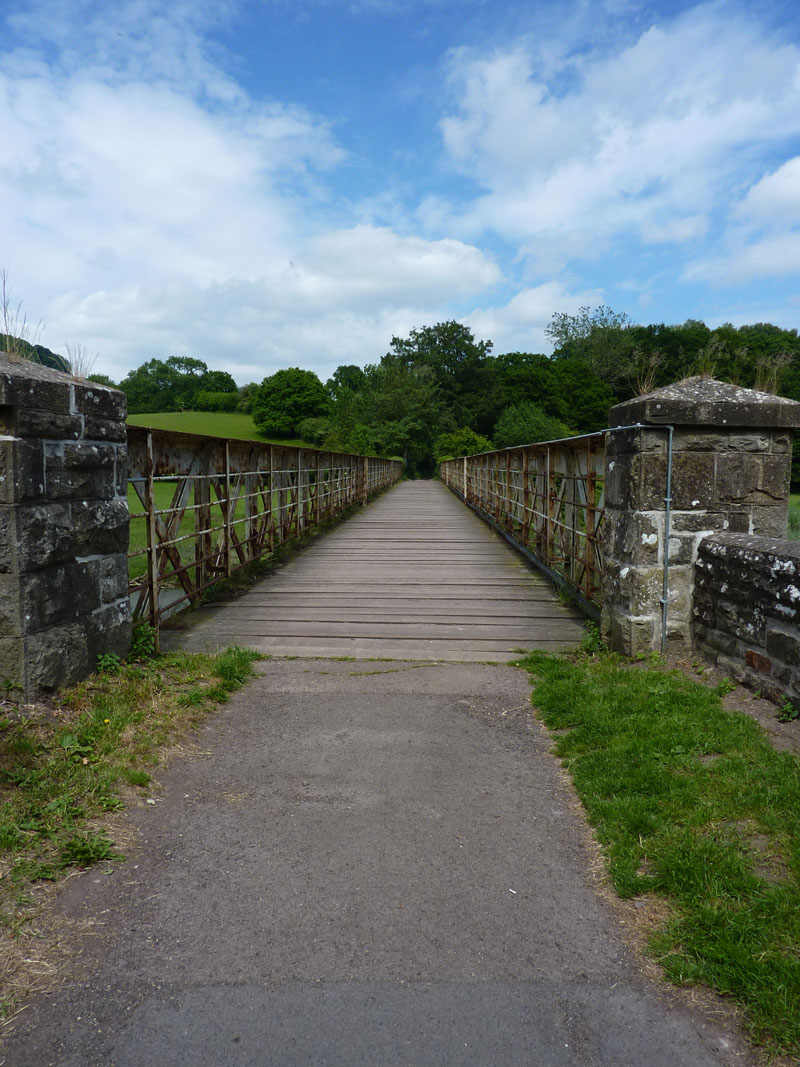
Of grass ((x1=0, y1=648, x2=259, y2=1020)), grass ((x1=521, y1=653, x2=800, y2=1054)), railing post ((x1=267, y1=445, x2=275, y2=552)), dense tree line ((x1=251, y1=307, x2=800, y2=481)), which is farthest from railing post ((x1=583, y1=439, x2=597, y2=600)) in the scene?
dense tree line ((x1=251, y1=307, x2=800, y2=481))

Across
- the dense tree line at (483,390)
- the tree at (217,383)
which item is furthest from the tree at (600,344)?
the tree at (217,383)

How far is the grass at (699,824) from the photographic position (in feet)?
5.80

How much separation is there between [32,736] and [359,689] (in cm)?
177

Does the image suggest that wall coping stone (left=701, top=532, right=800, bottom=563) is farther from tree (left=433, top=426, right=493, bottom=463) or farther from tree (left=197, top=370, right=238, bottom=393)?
tree (left=197, top=370, right=238, bottom=393)

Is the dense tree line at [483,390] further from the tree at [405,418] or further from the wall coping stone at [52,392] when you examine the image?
the wall coping stone at [52,392]

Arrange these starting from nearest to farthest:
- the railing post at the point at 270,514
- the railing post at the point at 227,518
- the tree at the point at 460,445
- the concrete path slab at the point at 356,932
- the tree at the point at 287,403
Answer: the concrete path slab at the point at 356,932 → the railing post at the point at 227,518 → the railing post at the point at 270,514 → the tree at the point at 460,445 → the tree at the point at 287,403

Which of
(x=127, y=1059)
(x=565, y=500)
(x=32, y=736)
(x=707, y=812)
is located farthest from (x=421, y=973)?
(x=565, y=500)

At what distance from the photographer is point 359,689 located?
4.16 m

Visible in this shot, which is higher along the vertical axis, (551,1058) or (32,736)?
(32,736)

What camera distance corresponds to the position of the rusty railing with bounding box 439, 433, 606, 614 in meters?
5.59

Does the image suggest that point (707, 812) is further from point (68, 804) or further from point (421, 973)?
point (68, 804)

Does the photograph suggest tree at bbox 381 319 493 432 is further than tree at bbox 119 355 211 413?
No

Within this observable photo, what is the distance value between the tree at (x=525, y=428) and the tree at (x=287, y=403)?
1871 centimetres

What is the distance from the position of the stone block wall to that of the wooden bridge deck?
3.88 feet
